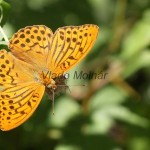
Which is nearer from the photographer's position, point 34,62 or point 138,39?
point 34,62

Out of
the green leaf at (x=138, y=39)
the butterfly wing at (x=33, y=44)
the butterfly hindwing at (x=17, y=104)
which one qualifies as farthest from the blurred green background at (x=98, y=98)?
the butterfly hindwing at (x=17, y=104)

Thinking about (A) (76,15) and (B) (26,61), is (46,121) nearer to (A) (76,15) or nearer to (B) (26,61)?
(A) (76,15)

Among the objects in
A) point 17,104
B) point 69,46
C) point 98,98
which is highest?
point 69,46

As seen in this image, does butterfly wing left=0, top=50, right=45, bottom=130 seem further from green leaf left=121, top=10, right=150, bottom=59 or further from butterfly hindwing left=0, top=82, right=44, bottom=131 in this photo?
green leaf left=121, top=10, right=150, bottom=59

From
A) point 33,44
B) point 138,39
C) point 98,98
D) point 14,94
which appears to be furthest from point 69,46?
point 98,98

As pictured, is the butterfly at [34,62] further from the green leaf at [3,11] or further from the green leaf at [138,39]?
the green leaf at [138,39]

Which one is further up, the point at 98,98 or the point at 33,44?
the point at 33,44

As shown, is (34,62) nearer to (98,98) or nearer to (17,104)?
(17,104)

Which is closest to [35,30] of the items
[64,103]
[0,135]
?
[0,135]

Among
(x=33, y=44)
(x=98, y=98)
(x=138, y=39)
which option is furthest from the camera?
(x=98, y=98)
